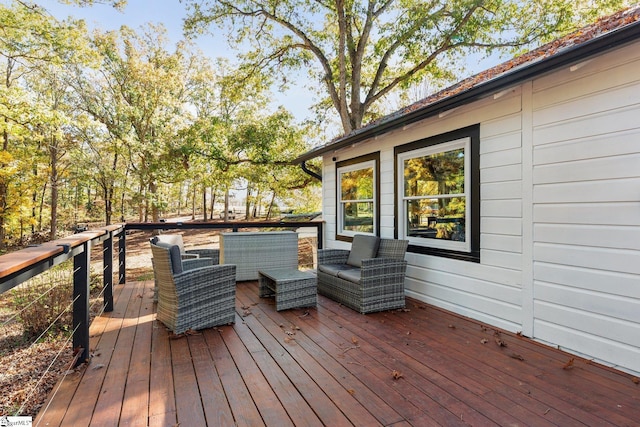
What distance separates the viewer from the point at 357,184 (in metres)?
5.84

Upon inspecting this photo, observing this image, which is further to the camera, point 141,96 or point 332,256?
point 141,96

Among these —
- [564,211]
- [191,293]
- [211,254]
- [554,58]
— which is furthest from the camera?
[211,254]

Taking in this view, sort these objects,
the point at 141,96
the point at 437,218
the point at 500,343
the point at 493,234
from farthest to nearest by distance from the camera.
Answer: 1. the point at 141,96
2. the point at 437,218
3. the point at 493,234
4. the point at 500,343

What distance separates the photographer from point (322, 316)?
382cm

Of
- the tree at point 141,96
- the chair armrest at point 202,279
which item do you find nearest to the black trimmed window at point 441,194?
the chair armrest at point 202,279

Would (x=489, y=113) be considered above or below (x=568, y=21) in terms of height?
below

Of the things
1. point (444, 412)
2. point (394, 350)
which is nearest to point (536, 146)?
point (394, 350)

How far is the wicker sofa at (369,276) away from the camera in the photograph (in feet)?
12.7

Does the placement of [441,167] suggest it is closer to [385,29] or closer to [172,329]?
[172,329]

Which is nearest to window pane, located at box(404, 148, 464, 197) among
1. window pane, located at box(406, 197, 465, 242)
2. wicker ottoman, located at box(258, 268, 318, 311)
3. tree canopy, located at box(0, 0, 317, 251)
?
window pane, located at box(406, 197, 465, 242)

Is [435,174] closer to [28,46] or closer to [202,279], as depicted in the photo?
[202,279]

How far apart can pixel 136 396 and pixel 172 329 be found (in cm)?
114

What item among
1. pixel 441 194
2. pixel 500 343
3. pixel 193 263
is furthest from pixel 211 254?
pixel 500 343

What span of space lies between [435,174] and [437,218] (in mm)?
558
